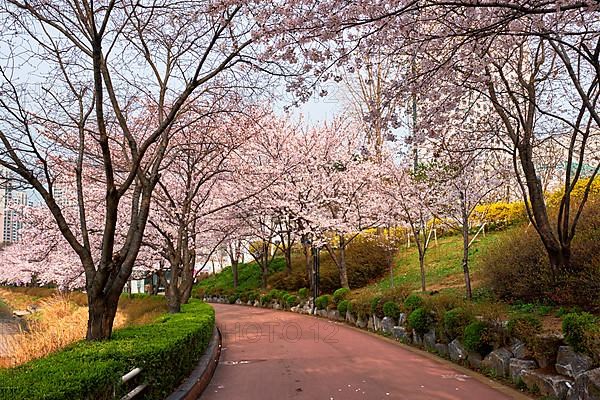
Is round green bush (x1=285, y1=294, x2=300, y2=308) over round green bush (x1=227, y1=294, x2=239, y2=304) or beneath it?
beneath

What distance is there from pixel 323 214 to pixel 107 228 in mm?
13135

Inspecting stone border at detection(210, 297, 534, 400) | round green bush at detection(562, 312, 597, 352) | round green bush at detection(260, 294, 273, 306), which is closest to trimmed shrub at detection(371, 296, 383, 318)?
stone border at detection(210, 297, 534, 400)

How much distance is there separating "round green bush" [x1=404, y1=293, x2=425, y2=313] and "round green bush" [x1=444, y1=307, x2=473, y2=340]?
1.43 meters

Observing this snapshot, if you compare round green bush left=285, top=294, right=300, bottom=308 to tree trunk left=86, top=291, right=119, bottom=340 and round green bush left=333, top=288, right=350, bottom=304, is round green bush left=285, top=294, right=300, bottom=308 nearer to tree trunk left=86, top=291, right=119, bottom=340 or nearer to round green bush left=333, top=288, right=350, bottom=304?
round green bush left=333, top=288, right=350, bottom=304

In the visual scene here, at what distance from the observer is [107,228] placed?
666cm

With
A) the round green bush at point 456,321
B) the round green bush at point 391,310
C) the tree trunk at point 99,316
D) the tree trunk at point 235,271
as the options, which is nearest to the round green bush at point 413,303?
the round green bush at point 391,310

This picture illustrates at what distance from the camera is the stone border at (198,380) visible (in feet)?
19.3

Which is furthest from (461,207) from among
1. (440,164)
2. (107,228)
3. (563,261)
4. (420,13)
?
(107,228)

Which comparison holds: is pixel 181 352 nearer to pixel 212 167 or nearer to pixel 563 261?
pixel 563 261

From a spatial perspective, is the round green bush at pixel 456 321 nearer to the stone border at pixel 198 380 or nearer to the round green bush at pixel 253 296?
the stone border at pixel 198 380

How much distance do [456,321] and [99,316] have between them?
552 cm

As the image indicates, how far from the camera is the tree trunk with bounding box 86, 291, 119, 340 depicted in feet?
21.0

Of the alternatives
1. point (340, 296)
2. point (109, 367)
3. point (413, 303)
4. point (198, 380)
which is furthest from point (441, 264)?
point (109, 367)

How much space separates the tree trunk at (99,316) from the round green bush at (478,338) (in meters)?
5.13
